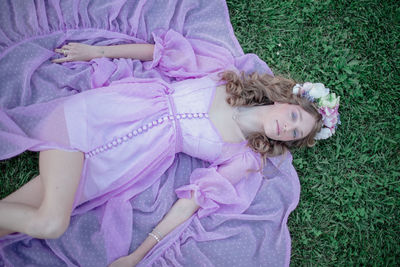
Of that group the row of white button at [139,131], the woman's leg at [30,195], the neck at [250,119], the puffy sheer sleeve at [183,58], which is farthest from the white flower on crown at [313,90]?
the woman's leg at [30,195]

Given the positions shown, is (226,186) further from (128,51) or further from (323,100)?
(128,51)

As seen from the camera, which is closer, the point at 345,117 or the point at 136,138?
the point at 136,138

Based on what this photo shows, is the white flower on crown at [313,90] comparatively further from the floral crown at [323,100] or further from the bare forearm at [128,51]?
the bare forearm at [128,51]

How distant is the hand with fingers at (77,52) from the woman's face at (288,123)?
4.84ft

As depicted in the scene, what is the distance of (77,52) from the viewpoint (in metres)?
2.90

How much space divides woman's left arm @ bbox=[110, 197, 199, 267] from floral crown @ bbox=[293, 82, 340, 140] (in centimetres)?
118

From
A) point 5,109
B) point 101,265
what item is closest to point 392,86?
point 101,265

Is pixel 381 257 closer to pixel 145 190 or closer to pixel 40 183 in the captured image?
pixel 145 190

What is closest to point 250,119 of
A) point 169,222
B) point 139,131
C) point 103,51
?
point 139,131

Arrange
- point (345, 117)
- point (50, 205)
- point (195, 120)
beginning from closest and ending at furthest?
point (50, 205)
point (195, 120)
point (345, 117)

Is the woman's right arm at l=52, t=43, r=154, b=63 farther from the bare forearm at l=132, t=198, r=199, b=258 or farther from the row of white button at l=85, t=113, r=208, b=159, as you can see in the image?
the bare forearm at l=132, t=198, r=199, b=258

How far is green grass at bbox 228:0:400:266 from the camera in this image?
126 inches

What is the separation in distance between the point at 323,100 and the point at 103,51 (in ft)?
5.83

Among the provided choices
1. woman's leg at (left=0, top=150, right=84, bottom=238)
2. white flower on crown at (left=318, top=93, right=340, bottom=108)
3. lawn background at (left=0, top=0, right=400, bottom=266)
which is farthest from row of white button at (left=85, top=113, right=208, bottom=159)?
lawn background at (left=0, top=0, right=400, bottom=266)
